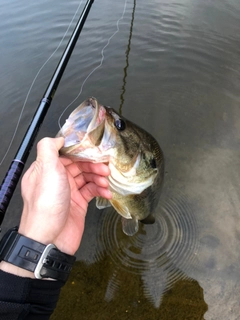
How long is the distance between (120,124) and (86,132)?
0.82 ft

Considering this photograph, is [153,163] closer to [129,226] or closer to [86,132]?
[86,132]

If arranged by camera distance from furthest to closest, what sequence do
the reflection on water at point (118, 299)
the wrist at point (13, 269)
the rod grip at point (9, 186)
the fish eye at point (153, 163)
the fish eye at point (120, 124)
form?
the reflection on water at point (118, 299) → the fish eye at point (153, 163) → the fish eye at point (120, 124) → the rod grip at point (9, 186) → the wrist at point (13, 269)

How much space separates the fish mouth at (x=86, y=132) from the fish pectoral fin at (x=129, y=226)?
918 millimetres

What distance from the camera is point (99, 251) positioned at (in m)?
2.54

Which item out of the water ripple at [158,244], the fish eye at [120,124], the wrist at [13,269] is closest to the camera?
the wrist at [13,269]

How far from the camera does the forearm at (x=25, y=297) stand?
1209mm

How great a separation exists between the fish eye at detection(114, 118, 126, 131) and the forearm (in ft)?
3.05

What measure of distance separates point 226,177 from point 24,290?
235 centimetres

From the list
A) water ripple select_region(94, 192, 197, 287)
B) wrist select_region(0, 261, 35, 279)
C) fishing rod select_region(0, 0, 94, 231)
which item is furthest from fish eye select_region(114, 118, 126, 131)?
water ripple select_region(94, 192, 197, 287)

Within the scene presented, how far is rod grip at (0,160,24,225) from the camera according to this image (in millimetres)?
1497

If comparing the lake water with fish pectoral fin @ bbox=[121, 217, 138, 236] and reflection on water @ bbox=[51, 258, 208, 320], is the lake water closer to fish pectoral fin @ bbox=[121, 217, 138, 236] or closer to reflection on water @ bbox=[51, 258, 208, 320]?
reflection on water @ bbox=[51, 258, 208, 320]

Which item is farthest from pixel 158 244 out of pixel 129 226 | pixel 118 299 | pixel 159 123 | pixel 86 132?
pixel 159 123

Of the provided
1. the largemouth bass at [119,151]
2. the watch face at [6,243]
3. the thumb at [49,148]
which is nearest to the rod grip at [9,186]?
the watch face at [6,243]

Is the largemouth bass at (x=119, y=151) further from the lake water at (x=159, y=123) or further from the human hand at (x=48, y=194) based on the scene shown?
the lake water at (x=159, y=123)
